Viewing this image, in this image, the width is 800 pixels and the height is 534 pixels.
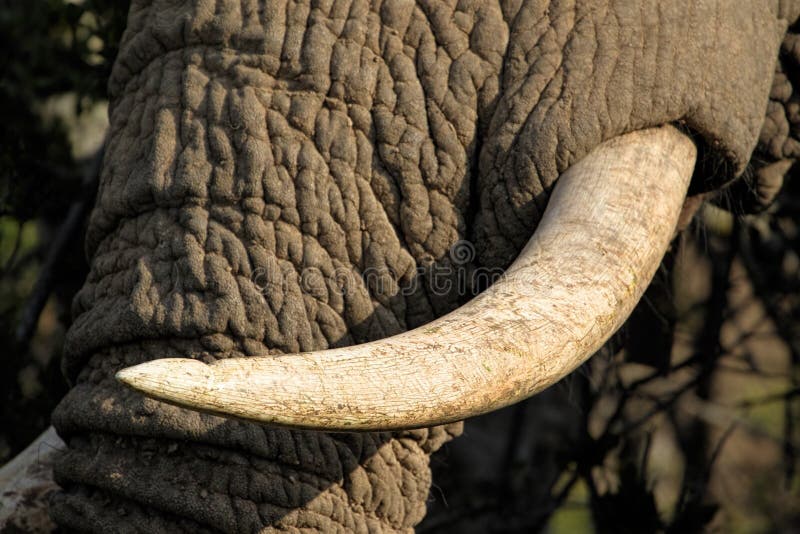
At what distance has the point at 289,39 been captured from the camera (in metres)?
2.33

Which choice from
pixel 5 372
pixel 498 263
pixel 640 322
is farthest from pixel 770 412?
pixel 498 263

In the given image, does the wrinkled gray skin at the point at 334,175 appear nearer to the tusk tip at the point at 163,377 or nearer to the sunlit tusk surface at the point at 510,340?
the sunlit tusk surface at the point at 510,340

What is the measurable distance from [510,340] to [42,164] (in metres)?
2.67

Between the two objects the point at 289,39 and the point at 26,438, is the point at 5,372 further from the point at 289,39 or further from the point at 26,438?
the point at 289,39

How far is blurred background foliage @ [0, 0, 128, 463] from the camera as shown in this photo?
3.73 metres

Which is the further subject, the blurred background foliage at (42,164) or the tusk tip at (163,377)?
the blurred background foliage at (42,164)

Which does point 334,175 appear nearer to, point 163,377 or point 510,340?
point 510,340

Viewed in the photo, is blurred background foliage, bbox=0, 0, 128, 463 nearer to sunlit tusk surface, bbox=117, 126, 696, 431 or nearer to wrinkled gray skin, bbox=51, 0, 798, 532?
wrinkled gray skin, bbox=51, 0, 798, 532

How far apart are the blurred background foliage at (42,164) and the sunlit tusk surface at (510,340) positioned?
1945 mm

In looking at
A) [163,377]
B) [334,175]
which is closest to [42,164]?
[334,175]

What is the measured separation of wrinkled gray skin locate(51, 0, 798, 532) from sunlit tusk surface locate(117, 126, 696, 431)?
13 centimetres

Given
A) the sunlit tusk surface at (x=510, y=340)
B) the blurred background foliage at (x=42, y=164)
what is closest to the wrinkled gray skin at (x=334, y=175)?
the sunlit tusk surface at (x=510, y=340)

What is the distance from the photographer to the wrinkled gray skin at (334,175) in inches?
87.6

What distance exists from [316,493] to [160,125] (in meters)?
0.76
